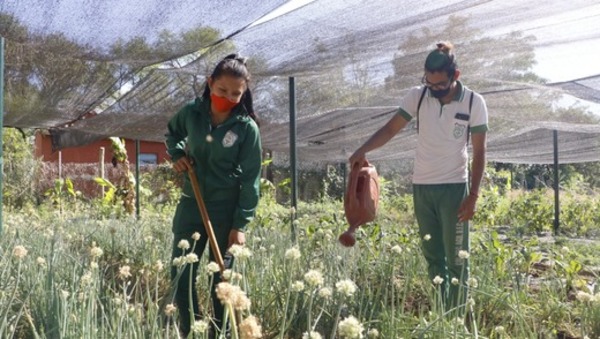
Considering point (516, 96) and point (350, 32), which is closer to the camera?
point (350, 32)

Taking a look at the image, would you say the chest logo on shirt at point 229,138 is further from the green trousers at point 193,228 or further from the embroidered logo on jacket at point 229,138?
the green trousers at point 193,228

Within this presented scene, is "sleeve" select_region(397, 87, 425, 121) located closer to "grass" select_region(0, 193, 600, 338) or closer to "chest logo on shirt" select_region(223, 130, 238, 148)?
"grass" select_region(0, 193, 600, 338)

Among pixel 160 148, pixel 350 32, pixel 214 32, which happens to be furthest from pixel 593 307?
pixel 160 148

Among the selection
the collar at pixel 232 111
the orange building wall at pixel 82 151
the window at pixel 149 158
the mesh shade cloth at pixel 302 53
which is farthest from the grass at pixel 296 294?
the window at pixel 149 158

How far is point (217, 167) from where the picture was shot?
2.17m

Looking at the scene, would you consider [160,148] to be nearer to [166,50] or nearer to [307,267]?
[166,50]

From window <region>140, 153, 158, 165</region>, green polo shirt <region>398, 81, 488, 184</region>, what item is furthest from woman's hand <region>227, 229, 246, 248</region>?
window <region>140, 153, 158, 165</region>

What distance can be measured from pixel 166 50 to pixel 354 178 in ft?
6.08

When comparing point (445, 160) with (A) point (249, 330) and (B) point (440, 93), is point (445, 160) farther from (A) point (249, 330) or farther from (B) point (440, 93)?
(A) point (249, 330)

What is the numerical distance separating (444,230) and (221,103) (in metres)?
1.12

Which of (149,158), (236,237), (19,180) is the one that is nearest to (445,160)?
(236,237)

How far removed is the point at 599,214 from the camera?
30.9 feet

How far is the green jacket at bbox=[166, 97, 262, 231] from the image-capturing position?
2.12m

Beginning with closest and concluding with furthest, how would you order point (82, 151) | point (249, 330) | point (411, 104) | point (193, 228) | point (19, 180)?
point (249, 330) < point (193, 228) < point (411, 104) < point (19, 180) < point (82, 151)
